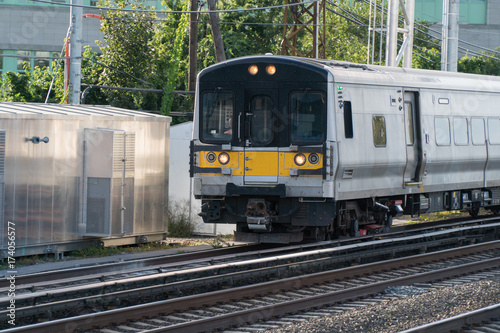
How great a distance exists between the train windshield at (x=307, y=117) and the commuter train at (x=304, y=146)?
0.02m

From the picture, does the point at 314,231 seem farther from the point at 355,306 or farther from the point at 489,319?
the point at 489,319

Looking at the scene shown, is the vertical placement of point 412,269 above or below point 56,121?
below

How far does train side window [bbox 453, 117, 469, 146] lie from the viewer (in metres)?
16.7

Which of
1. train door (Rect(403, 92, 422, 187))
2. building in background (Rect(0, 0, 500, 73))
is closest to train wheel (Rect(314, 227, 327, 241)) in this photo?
train door (Rect(403, 92, 422, 187))

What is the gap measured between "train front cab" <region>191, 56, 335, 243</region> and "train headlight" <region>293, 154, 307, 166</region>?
2 cm

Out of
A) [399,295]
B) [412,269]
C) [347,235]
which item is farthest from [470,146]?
[399,295]

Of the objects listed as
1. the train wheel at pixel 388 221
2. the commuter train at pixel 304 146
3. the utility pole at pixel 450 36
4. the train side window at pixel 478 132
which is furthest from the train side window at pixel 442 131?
the utility pole at pixel 450 36

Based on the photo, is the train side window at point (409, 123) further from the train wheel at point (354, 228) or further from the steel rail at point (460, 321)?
the steel rail at point (460, 321)

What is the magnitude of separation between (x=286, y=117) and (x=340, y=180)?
4.62 feet

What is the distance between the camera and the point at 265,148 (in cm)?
1355

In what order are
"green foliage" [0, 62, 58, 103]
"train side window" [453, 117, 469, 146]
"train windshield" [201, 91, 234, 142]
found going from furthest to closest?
1. "green foliage" [0, 62, 58, 103]
2. "train side window" [453, 117, 469, 146]
3. "train windshield" [201, 91, 234, 142]

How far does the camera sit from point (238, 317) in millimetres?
8789

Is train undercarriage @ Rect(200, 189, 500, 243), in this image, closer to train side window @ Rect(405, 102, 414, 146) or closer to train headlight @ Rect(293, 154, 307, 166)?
train headlight @ Rect(293, 154, 307, 166)

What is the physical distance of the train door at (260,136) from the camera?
13.5 meters
